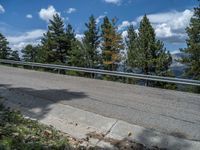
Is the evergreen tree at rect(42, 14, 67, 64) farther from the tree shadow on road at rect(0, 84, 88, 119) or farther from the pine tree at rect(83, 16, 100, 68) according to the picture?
the tree shadow on road at rect(0, 84, 88, 119)

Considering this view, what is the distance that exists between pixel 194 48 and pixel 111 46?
1702 cm

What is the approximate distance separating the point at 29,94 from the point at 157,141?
619cm

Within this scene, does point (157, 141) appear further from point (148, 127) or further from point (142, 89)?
point (142, 89)

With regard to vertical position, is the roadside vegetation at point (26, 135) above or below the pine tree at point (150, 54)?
below

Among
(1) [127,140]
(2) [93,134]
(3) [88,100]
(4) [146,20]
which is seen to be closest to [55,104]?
(3) [88,100]

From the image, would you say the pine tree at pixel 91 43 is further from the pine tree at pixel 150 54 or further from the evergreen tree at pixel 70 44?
the pine tree at pixel 150 54

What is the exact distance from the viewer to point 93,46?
50.1m

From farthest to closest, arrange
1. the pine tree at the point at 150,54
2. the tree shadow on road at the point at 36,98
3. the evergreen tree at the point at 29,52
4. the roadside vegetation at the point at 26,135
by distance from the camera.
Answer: the evergreen tree at the point at 29,52 → the pine tree at the point at 150,54 → the tree shadow on road at the point at 36,98 → the roadside vegetation at the point at 26,135

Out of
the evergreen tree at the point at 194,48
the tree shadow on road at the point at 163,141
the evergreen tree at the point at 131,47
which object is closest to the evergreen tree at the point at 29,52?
the evergreen tree at the point at 131,47

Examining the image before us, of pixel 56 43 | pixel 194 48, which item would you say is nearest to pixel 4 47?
pixel 56 43

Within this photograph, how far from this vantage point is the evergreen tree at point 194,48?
103ft

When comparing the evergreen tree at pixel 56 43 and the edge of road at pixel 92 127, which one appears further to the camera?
the evergreen tree at pixel 56 43

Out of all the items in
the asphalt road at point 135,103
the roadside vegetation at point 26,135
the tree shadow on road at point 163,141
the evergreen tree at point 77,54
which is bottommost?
the tree shadow on road at point 163,141

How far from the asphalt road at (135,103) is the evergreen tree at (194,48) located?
18.8 m
